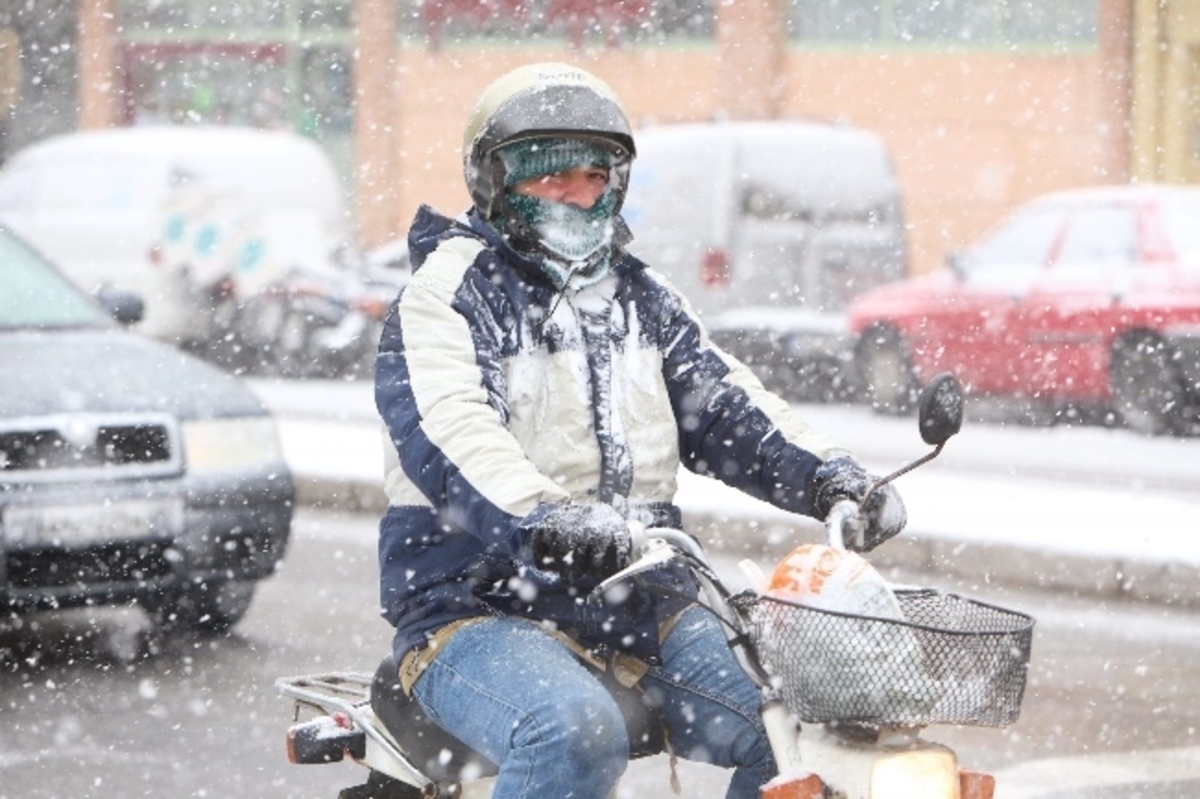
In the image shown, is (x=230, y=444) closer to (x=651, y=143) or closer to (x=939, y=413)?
(x=939, y=413)

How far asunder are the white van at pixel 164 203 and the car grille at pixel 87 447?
12.6 m

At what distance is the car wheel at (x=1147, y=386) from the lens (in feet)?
49.1

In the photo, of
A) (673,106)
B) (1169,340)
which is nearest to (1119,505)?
(1169,340)

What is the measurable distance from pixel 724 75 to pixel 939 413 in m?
22.8

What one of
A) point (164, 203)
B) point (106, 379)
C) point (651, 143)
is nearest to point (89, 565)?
point (106, 379)

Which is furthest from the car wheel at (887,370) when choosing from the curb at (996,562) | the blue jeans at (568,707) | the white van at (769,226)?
the blue jeans at (568,707)

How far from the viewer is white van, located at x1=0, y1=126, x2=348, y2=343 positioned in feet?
67.6

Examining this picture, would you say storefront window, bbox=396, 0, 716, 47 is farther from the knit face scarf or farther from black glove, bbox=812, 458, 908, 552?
black glove, bbox=812, 458, 908, 552

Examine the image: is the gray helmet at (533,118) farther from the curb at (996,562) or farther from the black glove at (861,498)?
the curb at (996,562)

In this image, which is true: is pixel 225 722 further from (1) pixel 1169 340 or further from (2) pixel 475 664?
(1) pixel 1169 340

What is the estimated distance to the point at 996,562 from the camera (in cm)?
962

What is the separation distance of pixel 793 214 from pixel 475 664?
13381mm

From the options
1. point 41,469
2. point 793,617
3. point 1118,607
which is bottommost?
point 1118,607

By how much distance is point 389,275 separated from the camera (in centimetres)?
1983
